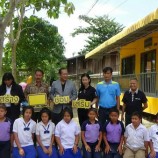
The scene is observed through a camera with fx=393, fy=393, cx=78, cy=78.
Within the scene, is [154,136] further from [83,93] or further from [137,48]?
[137,48]

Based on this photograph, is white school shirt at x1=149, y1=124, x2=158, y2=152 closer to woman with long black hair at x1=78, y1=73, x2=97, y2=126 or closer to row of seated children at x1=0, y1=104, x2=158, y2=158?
row of seated children at x1=0, y1=104, x2=158, y2=158

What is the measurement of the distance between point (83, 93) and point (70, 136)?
98 centimetres

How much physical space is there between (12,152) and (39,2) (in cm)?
529

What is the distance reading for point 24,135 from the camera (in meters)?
6.60

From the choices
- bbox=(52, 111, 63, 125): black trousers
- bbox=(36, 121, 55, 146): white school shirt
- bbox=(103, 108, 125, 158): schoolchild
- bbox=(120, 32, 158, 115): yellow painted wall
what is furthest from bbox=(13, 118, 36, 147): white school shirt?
bbox=(120, 32, 158, 115): yellow painted wall

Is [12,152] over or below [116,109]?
below

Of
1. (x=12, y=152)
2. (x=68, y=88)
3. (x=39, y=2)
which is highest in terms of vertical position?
(x=39, y=2)

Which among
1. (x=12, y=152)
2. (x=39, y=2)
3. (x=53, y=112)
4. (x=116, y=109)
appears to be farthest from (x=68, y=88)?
(x=39, y=2)

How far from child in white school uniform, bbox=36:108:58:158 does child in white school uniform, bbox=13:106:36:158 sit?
0.38 ft

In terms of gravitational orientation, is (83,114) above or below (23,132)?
above

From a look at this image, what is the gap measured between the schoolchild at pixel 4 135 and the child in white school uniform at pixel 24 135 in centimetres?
12

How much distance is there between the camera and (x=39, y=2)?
10727mm

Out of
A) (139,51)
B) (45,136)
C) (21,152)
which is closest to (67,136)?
(45,136)

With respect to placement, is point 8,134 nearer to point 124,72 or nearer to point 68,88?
point 68,88
